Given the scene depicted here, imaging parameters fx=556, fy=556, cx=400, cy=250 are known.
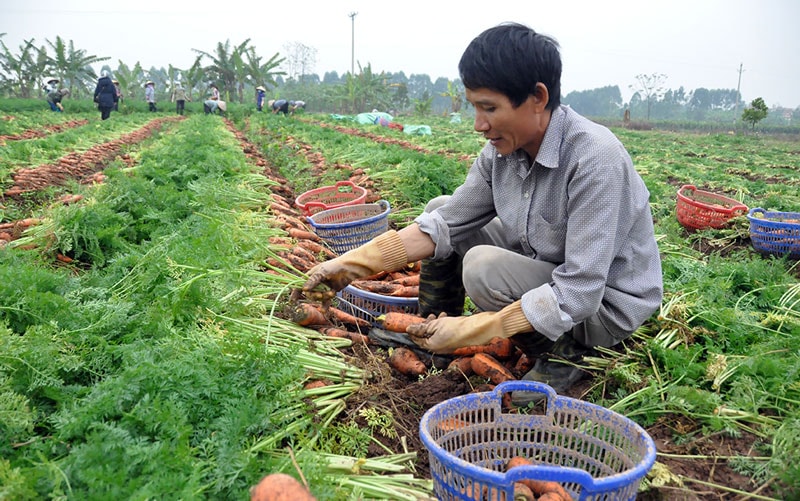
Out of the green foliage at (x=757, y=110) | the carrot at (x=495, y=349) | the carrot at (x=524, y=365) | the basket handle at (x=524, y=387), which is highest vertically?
the green foliage at (x=757, y=110)

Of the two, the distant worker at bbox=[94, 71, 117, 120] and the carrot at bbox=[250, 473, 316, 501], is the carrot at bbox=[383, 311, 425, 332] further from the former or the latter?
the distant worker at bbox=[94, 71, 117, 120]

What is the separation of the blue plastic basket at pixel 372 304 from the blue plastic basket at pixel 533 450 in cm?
125

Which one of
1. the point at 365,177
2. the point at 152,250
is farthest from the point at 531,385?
the point at 365,177

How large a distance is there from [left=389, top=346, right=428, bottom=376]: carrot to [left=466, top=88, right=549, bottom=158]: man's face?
1254mm

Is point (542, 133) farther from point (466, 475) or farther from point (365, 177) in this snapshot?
point (365, 177)

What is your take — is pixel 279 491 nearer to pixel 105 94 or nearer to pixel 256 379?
pixel 256 379

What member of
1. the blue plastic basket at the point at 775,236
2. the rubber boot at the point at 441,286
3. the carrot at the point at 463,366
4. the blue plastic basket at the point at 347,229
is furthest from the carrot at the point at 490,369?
the blue plastic basket at the point at 775,236

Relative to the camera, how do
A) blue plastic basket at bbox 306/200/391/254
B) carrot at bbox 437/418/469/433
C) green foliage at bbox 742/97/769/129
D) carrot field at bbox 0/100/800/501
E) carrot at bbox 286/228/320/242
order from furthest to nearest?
1. green foliage at bbox 742/97/769/129
2. carrot at bbox 286/228/320/242
3. blue plastic basket at bbox 306/200/391/254
4. carrot at bbox 437/418/469/433
5. carrot field at bbox 0/100/800/501

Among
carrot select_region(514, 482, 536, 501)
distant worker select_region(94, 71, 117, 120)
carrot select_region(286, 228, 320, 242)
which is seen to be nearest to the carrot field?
carrot select_region(286, 228, 320, 242)

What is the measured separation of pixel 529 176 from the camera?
2848 millimetres

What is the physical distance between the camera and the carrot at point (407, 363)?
122 inches

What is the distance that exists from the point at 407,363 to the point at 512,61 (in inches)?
65.5

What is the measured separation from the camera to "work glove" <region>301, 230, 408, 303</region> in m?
3.11

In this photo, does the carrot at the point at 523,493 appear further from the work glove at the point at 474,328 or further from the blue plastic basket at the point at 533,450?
the work glove at the point at 474,328
